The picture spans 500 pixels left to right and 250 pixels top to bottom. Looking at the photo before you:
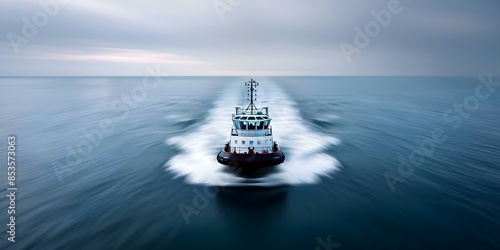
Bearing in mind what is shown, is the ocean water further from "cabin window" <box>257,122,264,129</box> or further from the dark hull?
"cabin window" <box>257,122,264,129</box>

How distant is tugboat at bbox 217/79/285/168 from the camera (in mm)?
30953

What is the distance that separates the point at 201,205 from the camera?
82.7 feet

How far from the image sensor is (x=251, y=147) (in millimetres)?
33312

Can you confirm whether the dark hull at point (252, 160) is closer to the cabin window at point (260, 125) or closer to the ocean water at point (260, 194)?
the ocean water at point (260, 194)

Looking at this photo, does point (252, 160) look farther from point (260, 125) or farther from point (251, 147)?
point (260, 125)

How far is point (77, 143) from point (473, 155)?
6645cm

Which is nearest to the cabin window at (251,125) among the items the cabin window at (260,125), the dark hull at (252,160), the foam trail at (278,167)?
the cabin window at (260,125)

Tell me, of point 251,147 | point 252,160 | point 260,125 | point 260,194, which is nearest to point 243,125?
point 260,125

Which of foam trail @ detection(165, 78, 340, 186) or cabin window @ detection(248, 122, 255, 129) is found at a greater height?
cabin window @ detection(248, 122, 255, 129)

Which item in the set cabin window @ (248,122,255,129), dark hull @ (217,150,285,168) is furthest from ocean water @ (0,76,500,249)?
cabin window @ (248,122,255,129)

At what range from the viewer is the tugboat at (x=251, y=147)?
31.0 meters

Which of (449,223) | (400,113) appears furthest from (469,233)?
(400,113)

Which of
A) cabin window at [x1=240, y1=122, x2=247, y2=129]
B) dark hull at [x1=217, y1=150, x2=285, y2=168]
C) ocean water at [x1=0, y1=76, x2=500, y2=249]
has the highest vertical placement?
cabin window at [x1=240, y1=122, x2=247, y2=129]

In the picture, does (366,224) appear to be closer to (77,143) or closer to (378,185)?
(378,185)
